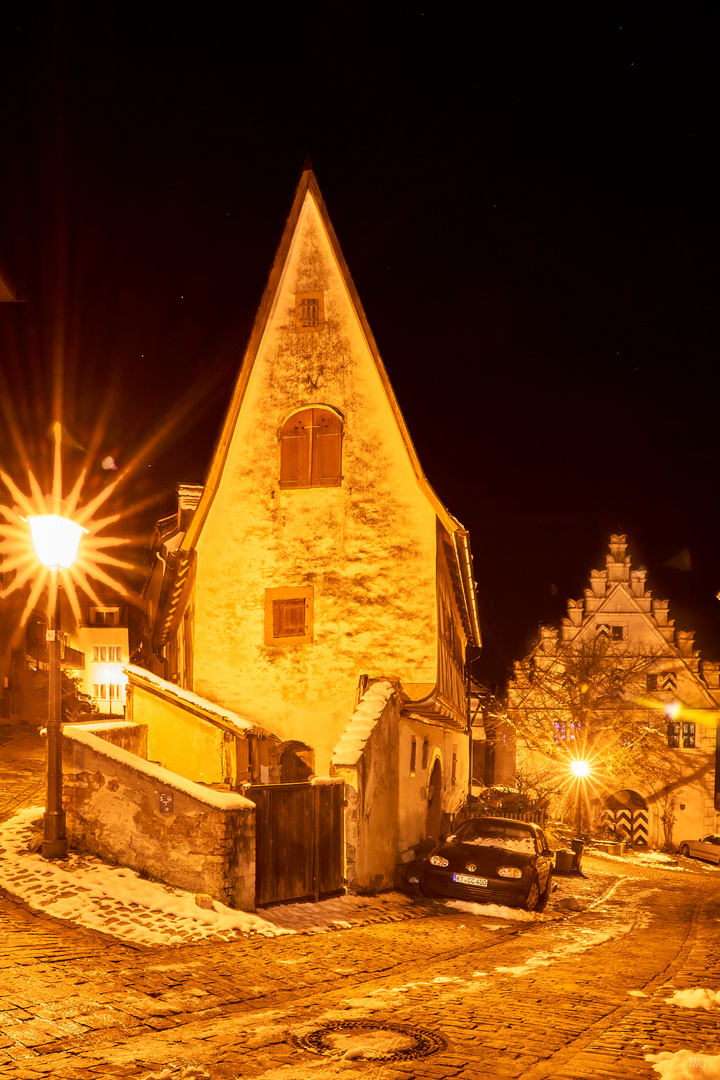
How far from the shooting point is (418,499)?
818 inches

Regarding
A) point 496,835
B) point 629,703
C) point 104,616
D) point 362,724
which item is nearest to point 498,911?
point 496,835

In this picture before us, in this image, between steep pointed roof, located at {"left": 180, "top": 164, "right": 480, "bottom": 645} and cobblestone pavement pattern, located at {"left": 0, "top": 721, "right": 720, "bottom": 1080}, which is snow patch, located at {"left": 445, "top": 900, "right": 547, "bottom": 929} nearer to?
cobblestone pavement pattern, located at {"left": 0, "top": 721, "right": 720, "bottom": 1080}

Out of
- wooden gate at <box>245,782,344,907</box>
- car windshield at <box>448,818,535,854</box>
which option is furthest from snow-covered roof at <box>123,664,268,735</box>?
car windshield at <box>448,818,535,854</box>

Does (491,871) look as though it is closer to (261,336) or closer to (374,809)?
(374,809)

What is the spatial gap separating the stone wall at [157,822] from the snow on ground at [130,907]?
214 millimetres

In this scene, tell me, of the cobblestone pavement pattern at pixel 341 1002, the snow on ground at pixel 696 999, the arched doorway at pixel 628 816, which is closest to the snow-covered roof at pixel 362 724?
the cobblestone pavement pattern at pixel 341 1002

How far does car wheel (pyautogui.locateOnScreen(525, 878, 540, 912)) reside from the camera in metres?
15.6

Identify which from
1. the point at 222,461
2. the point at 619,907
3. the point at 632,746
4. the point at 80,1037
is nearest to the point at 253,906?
the point at 80,1037

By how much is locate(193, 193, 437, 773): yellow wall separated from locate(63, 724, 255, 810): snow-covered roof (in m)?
7.35

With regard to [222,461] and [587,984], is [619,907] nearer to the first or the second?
[587,984]

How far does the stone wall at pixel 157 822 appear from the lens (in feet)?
40.0

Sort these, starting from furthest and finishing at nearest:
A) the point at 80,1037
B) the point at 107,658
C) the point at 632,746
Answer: the point at 107,658
the point at 632,746
the point at 80,1037

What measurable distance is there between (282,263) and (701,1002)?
58.2 feet

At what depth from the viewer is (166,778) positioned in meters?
12.5
